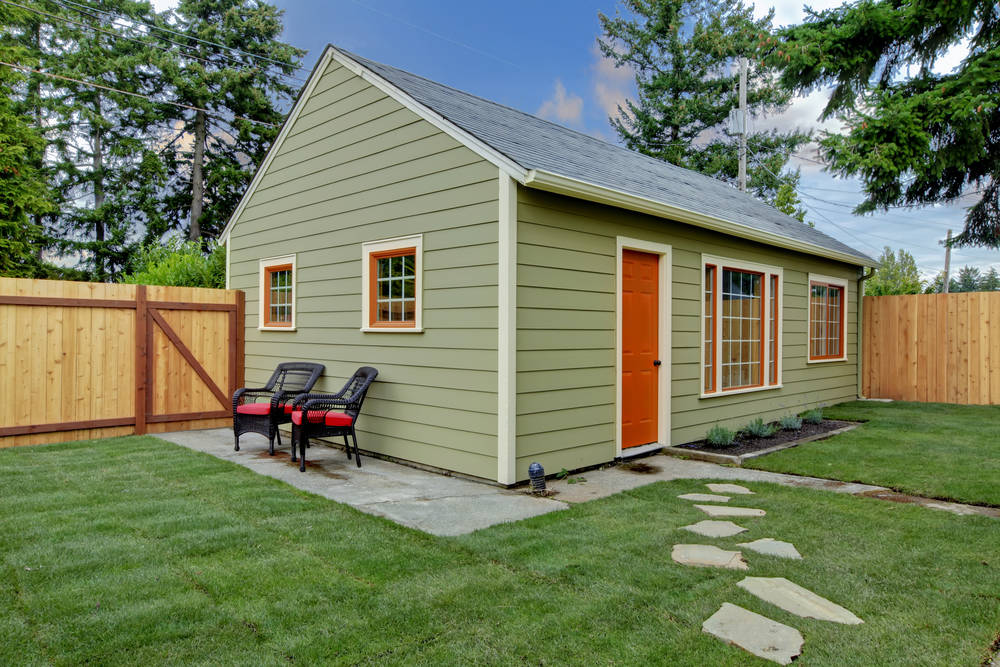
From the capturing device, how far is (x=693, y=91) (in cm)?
2148

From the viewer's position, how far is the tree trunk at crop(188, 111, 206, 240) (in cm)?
1886

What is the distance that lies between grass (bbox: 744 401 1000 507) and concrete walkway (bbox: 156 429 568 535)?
9.33 feet

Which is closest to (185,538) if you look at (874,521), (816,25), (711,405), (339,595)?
(339,595)

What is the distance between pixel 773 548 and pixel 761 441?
12.8 feet

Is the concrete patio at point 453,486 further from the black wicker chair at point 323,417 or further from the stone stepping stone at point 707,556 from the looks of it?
the stone stepping stone at point 707,556

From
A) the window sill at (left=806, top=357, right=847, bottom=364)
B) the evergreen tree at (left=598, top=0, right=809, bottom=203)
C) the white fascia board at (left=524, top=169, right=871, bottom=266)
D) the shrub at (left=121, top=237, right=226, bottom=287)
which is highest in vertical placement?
the evergreen tree at (left=598, top=0, right=809, bottom=203)

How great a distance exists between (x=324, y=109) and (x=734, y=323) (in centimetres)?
574

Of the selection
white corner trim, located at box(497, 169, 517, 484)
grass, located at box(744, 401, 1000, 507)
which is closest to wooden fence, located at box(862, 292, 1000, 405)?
grass, located at box(744, 401, 1000, 507)

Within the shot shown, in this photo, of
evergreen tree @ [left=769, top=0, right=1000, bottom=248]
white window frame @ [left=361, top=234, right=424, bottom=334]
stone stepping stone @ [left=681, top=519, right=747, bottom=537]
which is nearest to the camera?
stone stepping stone @ [left=681, top=519, right=747, bottom=537]

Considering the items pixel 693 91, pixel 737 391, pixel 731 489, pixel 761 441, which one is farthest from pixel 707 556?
pixel 693 91

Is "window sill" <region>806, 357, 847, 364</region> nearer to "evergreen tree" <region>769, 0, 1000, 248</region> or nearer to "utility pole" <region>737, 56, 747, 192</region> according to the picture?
"evergreen tree" <region>769, 0, 1000, 248</region>

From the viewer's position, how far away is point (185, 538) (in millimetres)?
3590

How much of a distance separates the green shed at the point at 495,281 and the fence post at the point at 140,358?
1.35 meters

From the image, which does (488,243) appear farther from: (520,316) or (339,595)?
(339,595)
